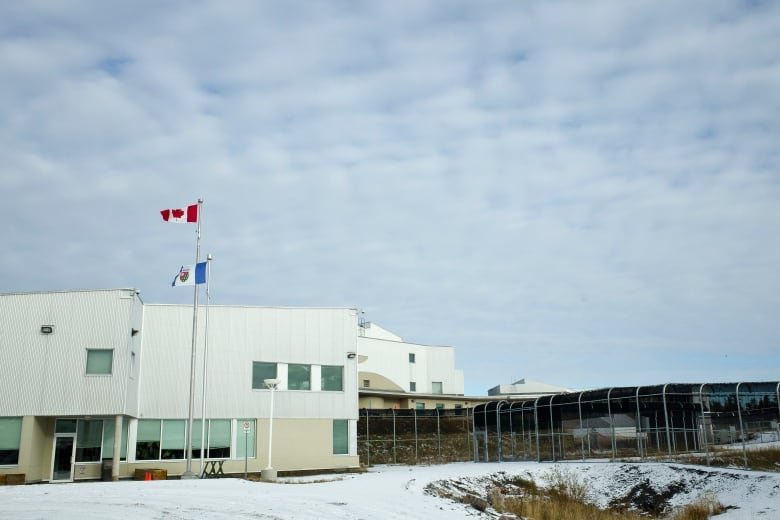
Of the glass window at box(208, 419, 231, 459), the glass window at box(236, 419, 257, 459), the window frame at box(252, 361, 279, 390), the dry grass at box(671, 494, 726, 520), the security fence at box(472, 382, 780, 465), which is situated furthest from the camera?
the window frame at box(252, 361, 279, 390)

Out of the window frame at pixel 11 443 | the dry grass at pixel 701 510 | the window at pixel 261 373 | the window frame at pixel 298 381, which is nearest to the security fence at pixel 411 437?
the window frame at pixel 298 381

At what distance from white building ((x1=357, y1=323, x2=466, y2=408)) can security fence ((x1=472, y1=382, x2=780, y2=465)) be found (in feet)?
63.1

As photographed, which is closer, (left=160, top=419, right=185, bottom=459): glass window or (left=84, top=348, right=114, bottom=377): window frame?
(left=84, top=348, right=114, bottom=377): window frame

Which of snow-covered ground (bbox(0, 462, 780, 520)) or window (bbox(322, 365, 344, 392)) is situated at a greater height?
window (bbox(322, 365, 344, 392))

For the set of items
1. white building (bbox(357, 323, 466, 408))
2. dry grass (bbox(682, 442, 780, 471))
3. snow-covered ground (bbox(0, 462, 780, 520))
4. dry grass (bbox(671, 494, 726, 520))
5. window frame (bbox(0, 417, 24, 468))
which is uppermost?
white building (bbox(357, 323, 466, 408))

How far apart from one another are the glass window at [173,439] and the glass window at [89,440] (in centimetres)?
340

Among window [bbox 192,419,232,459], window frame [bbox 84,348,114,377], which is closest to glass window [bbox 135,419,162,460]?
window [bbox 192,419,232,459]

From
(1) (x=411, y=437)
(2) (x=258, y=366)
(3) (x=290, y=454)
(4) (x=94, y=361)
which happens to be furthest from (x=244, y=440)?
(1) (x=411, y=437)

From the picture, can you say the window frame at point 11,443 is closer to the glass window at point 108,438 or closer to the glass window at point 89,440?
the glass window at point 89,440

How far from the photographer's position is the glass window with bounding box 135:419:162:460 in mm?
36438

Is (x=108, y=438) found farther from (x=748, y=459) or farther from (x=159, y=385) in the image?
(x=748, y=459)

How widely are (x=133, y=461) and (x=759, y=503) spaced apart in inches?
1037

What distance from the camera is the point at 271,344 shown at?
4003 cm

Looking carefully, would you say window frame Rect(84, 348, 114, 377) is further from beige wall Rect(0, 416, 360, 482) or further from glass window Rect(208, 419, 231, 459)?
glass window Rect(208, 419, 231, 459)
